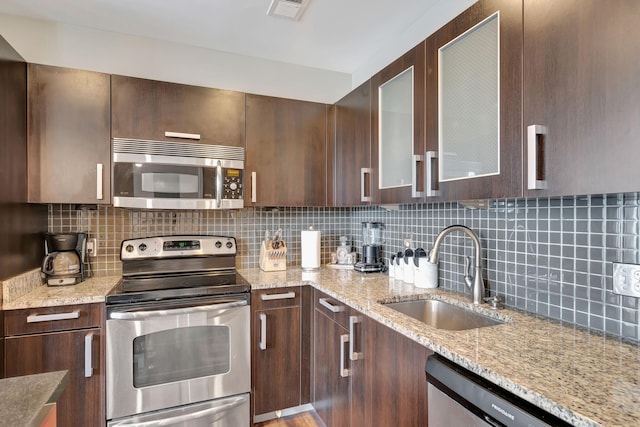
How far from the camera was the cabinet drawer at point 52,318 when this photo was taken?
1.58m

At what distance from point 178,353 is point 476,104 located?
6.28 ft

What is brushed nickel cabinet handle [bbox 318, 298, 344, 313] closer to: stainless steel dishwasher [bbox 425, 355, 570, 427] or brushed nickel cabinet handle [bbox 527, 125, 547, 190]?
stainless steel dishwasher [bbox 425, 355, 570, 427]

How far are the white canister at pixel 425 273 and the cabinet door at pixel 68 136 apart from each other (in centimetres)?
186

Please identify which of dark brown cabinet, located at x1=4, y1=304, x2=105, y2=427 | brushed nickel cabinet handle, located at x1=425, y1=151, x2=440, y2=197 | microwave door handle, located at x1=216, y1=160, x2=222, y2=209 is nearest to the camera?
brushed nickel cabinet handle, located at x1=425, y1=151, x2=440, y2=197

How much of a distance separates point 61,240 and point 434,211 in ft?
7.28

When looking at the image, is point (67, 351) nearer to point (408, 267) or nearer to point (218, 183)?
point (218, 183)

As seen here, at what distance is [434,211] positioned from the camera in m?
1.94

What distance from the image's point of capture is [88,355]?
1650mm

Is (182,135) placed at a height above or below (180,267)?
above

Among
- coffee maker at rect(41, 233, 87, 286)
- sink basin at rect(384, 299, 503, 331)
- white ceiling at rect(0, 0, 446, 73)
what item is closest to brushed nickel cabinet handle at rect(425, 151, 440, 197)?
sink basin at rect(384, 299, 503, 331)

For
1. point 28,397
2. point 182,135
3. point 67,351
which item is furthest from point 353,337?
point 182,135

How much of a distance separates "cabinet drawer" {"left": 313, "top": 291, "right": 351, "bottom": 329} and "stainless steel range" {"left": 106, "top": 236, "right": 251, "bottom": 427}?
0.42 metres

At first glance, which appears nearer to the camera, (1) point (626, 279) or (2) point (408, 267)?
(1) point (626, 279)

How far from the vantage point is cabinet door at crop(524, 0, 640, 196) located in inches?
32.1
